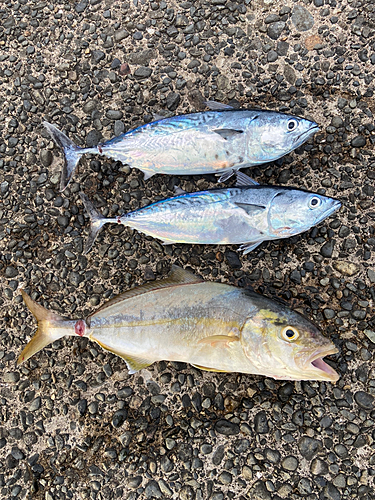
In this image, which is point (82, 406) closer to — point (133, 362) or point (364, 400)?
point (133, 362)

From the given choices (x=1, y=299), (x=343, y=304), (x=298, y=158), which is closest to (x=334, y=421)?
(x=343, y=304)

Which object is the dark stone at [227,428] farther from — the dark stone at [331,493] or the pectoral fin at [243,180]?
the pectoral fin at [243,180]

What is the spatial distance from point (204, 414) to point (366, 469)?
134 centimetres

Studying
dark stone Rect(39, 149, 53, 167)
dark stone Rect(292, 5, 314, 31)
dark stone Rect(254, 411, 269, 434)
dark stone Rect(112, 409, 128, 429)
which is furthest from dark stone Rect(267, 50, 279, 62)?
dark stone Rect(112, 409, 128, 429)

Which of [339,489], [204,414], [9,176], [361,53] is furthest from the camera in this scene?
[9,176]

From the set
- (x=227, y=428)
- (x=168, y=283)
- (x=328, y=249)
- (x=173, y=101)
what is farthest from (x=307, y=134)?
(x=227, y=428)

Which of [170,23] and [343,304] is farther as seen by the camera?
[170,23]

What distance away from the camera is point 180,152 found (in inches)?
118

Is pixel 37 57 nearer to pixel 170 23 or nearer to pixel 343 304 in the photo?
pixel 170 23

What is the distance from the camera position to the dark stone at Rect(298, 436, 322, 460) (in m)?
2.93

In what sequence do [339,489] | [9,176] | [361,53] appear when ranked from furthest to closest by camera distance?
[9,176] → [361,53] → [339,489]

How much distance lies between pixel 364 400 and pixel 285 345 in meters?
1.04

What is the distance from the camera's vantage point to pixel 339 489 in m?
2.89

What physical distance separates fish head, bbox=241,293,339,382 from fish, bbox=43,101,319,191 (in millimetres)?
1206
